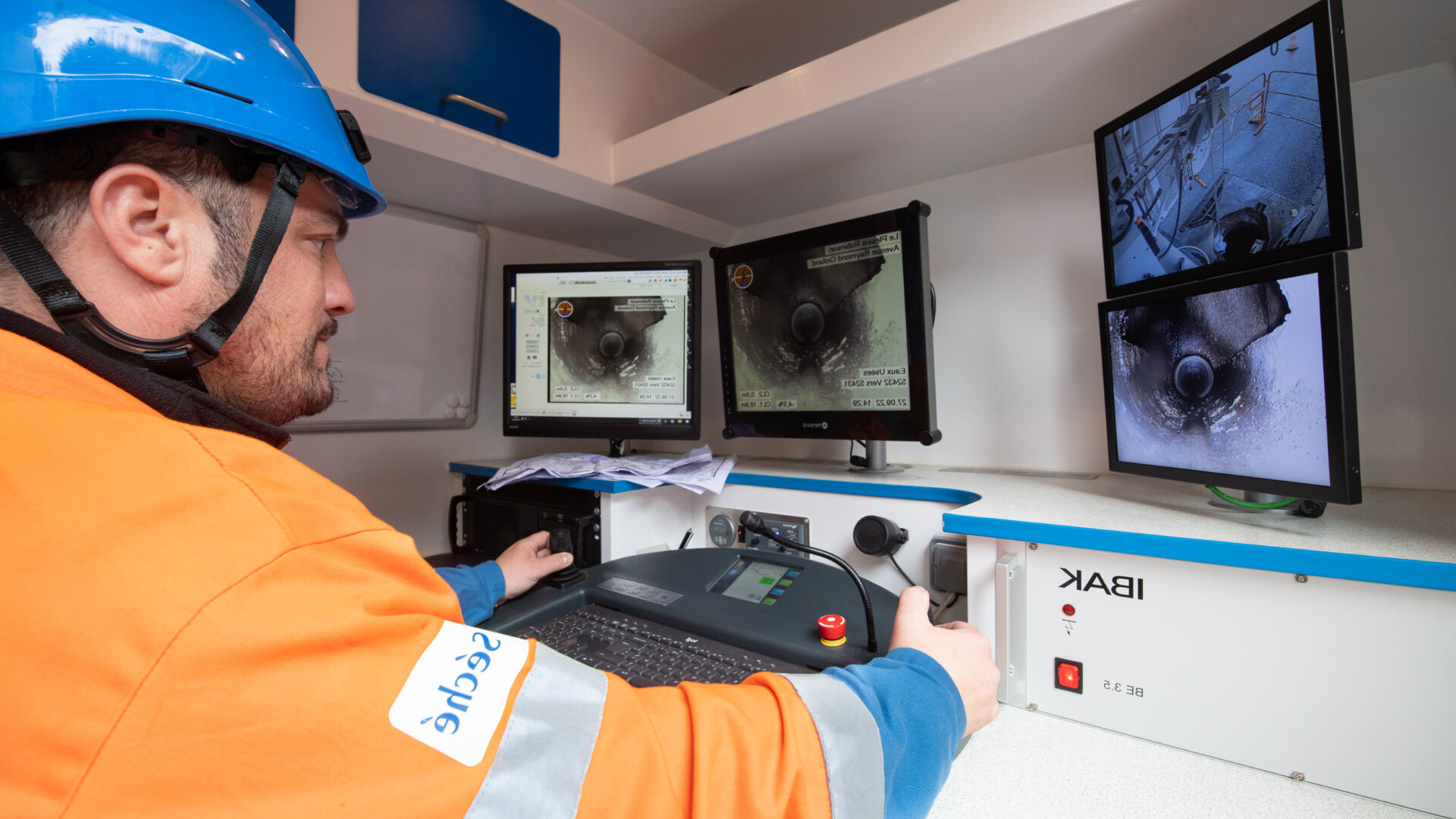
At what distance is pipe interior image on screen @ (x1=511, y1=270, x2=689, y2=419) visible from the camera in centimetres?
141

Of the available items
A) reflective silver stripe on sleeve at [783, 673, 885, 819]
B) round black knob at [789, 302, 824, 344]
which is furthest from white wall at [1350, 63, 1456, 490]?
reflective silver stripe on sleeve at [783, 673, 885, 819]

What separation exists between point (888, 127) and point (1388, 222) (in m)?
0.81

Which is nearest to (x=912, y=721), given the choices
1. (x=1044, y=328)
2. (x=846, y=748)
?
(x=846, y=748)

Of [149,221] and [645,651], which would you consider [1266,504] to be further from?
[149,221]

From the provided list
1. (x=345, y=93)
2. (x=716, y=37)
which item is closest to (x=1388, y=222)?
(x=716, y=37)

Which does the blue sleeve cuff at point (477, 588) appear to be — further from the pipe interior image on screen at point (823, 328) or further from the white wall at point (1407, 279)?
the white wall at point (1407, 279)

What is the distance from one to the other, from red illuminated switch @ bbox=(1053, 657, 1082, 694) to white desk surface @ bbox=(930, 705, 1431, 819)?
0.05 meters

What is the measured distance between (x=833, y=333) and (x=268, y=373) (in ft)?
3.17

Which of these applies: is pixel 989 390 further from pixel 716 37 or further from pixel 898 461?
pixel 716 37

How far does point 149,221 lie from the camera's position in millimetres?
466

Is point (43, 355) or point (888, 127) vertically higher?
point (888, 127)

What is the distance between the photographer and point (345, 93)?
3.36ft

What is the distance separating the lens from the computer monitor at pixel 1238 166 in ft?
2.04

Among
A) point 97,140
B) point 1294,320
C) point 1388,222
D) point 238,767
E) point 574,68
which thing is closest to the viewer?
point 238,767
